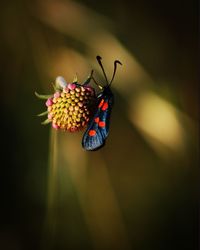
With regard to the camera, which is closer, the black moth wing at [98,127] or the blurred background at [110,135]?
the black moth wing at [98,127]

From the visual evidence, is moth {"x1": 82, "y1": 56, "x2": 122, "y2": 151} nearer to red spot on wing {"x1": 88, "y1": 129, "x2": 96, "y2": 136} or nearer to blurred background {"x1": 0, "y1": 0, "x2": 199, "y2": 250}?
red spot on wing {"x1": 88, "y1": 129, "x2": 96, "y2": 136}

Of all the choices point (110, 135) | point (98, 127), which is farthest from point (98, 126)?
point (110, 135)

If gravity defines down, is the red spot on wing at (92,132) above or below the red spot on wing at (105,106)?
below

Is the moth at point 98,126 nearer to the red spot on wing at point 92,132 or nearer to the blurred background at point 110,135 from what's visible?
the red spot on wing at point 92,132

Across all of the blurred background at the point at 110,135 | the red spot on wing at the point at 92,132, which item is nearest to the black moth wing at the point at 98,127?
the red spot on wing at the point at 92,132

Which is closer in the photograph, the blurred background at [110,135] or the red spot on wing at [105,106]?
the red spot on wing at [105,106]

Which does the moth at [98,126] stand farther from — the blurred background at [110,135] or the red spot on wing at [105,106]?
the blurred background at [110,135]

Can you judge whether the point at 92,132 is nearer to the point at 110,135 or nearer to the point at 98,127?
the point at 98,127

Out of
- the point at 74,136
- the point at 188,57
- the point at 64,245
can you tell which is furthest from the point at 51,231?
the point at 188,57

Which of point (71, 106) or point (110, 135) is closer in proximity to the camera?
point (71, 106)

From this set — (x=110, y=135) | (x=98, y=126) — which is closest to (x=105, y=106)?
(x=98, y=126)
